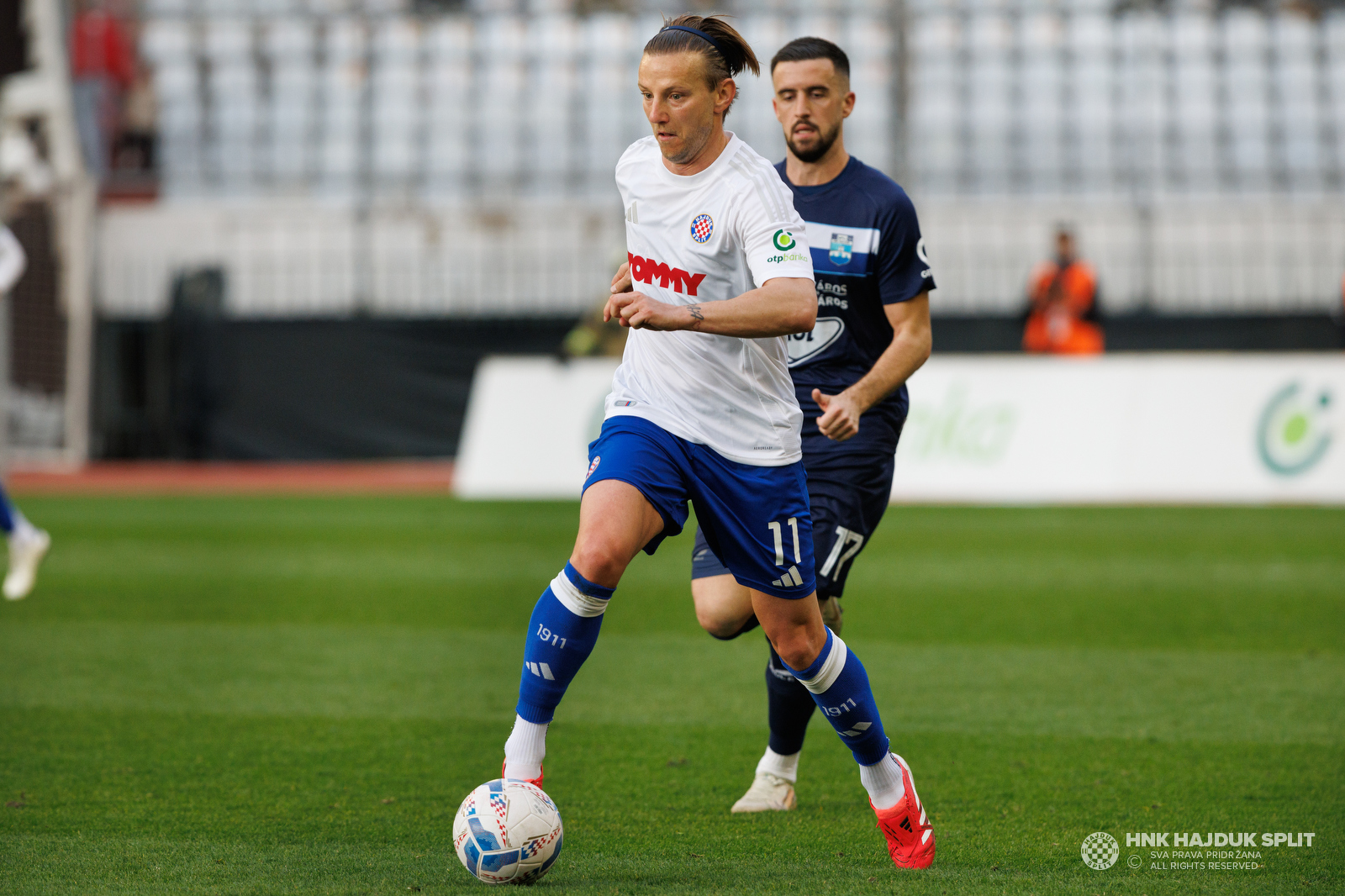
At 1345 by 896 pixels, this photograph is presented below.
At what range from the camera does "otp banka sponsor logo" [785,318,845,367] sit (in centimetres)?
503

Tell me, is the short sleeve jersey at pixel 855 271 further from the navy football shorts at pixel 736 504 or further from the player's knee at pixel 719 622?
the navy football shorts at pixel 736 504

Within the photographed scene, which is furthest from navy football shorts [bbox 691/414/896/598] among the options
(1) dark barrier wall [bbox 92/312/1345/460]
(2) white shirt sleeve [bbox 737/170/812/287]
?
(1) dark barrier wall [bbox 92/312/1345/460]

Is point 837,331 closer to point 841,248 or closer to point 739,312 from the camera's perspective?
point 841,248

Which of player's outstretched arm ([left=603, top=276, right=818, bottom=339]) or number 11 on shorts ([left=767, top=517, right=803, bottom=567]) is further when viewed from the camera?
number 11 on shorts ([left=767, top=517, right=803, bottom=567])

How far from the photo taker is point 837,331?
5.03 meters

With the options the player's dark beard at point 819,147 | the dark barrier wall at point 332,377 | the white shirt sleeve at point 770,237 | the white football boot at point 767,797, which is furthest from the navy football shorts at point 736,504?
the dark barrier wall at point 332,377

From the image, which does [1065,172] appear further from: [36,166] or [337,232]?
[36,166]

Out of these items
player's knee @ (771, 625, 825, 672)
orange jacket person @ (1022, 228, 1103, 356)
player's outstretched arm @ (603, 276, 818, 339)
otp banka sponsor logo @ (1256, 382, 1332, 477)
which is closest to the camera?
player's outstretched arm @ (603, 276, 818, 339)

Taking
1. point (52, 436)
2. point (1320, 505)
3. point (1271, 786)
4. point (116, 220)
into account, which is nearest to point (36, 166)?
point (116, 220)

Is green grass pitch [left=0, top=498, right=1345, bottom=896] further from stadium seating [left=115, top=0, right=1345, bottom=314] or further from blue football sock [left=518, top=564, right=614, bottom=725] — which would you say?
stadium seating [left=115, top=0, right=1345, bottom=314]

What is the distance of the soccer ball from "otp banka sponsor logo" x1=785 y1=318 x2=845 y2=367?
6.28ft

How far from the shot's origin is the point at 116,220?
21812 millimetres

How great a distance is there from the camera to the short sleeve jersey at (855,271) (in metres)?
4.96

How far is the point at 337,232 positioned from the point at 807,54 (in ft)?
57.5
